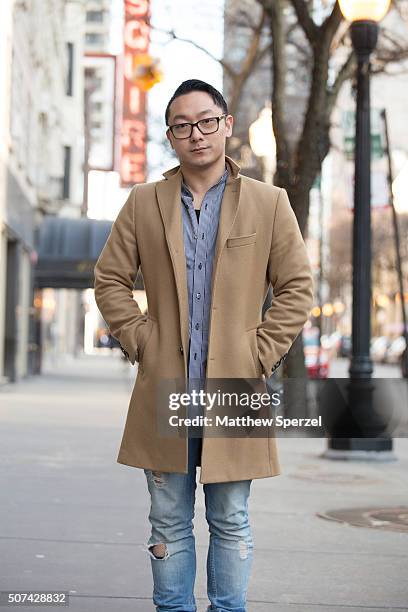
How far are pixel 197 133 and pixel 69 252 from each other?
28773mm

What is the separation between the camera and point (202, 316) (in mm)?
4617

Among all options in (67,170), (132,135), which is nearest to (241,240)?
(67,170)

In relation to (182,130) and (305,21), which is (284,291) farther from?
(305,21)

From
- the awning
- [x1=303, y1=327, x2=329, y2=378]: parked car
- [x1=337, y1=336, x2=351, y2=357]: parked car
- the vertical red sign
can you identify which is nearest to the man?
[x1=303, y1=327, x2=329, y2=378]: parked car

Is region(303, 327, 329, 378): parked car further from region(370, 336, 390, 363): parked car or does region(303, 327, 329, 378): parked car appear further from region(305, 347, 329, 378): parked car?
region(370, 336, 390, 363): parked car

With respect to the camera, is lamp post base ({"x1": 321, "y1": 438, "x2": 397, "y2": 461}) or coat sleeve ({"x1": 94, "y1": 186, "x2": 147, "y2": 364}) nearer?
coat sleeve ({"x1": 94, "y1": 186, "x2": 147, "y2": 364})

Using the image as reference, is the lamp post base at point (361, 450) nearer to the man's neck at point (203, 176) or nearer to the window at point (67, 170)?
the man's neck at point (203, 176)

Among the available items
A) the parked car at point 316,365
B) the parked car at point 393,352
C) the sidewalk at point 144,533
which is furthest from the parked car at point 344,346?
the sidewalk at point 144,533

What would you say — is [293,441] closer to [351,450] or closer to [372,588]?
[351,450]

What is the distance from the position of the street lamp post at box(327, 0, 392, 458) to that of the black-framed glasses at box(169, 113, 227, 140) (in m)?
8.39

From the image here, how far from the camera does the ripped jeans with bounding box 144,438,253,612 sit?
4.62m

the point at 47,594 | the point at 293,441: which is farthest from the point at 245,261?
the point at 293,441

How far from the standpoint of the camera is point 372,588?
252 inches

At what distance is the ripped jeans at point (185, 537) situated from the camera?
462cm
